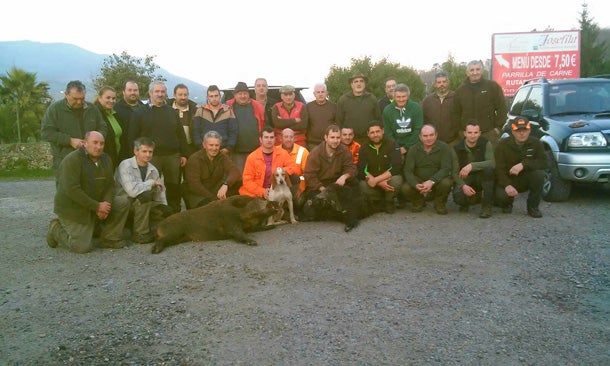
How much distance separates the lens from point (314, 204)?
8.12 m

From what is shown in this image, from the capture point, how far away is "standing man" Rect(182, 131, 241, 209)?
26.4 feet

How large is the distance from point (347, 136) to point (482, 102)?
8.36 ft

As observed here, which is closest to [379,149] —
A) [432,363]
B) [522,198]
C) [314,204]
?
[314,204]

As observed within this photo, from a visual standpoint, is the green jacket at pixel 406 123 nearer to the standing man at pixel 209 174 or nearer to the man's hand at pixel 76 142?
the standing man at pixel 209 174

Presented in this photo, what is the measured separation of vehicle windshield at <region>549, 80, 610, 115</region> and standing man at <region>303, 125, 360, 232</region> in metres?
4.19

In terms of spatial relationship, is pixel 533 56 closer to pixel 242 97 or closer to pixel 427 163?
pixel 427 163

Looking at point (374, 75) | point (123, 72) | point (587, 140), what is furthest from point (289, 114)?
point (374, 75)

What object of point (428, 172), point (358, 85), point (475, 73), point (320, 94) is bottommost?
point (428, 172)

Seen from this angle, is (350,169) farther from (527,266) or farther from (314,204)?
(527,266)

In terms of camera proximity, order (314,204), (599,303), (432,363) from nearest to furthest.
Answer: (432,363)
(599,303)
(314,204)

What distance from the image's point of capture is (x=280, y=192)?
7.96 metres

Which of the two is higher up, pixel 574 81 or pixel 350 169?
pixel 574 81

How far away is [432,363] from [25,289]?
4296 mm

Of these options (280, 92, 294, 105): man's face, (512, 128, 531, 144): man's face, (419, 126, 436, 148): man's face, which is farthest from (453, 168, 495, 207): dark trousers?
(280, 92, 294, 105): man's face
